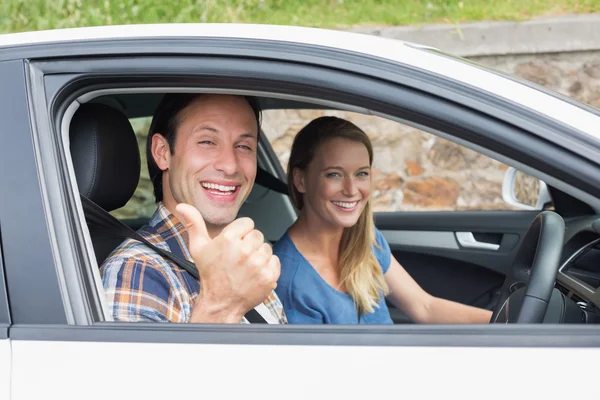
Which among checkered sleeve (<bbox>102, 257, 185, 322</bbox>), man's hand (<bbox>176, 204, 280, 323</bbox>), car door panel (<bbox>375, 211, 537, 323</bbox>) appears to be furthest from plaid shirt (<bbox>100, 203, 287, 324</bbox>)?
car door panel (<bbox>375, 211, 537, 323</bbox>)

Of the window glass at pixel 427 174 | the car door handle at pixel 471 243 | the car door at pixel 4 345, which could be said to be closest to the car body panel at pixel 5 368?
the car door at pixel 4 345

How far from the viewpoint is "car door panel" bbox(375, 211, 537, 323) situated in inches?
126

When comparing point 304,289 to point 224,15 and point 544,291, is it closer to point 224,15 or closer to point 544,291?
point 544,291

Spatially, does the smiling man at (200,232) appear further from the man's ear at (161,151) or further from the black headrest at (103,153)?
the black headrest at (103,153)

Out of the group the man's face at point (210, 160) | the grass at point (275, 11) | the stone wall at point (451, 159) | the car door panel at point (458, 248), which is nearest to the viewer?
the man's face at point (210, 160)

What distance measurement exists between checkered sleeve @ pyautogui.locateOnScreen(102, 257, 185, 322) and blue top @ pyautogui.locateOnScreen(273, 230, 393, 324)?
581mm

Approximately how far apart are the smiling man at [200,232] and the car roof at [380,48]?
1.20ft

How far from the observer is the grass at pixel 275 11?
6.25 metres

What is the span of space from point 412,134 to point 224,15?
6.15 feet

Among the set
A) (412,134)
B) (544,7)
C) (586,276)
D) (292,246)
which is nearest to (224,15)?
(412,134)

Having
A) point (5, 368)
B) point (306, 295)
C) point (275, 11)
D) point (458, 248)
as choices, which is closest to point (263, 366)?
point (5, 368)

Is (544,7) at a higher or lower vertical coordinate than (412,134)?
higher

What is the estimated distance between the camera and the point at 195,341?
54.2 inches

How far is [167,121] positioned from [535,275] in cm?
105
